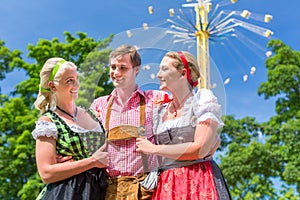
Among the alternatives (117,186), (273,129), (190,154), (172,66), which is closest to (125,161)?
(117,186)

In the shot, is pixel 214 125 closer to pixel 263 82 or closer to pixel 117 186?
pixel 117 186

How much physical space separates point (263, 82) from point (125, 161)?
12.9 meters

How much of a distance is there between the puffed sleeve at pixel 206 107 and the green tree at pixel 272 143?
1126 cm

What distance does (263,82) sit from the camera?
49.6 feet

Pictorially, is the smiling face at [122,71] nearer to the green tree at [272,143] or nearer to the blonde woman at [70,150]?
the blonde woman at [70,150]

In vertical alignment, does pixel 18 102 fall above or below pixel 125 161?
above

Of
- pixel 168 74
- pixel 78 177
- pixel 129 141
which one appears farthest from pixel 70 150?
pixel 168 74

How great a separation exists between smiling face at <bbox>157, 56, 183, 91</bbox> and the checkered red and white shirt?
123 millimetres

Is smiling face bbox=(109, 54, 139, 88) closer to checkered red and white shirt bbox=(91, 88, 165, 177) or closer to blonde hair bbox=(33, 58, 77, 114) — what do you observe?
checkered red and white shirt bbox=(91, 88, 165, 177)

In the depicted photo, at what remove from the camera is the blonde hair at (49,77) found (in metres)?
2.90

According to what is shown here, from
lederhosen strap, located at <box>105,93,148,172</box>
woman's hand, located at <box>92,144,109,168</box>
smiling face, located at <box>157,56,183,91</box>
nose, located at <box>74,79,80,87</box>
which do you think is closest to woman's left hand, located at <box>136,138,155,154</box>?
lederhosen strap, located at <box>105,93,148,172</box>

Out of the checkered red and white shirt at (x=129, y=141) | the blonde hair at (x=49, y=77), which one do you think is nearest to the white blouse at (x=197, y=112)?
the checkered red and white shirt at (x=129, y=141)

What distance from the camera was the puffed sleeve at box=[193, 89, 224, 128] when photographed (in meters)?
2.54

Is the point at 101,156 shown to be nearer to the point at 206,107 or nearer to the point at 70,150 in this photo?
the point at 70,150
